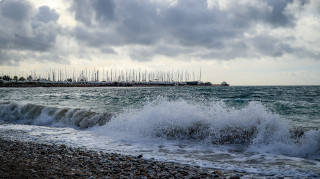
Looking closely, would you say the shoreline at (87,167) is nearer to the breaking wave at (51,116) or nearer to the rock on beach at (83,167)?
the rock on beach at (83,167)

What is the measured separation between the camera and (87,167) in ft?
18.1

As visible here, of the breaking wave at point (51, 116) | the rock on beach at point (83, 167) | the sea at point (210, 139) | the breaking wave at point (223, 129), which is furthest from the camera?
the breaking wave at point (51, 116)

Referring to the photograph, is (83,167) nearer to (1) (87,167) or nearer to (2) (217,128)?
(1) (87,167)

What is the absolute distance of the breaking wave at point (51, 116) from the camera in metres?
13.4

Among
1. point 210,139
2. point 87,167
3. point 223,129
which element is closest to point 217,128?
point 223,129

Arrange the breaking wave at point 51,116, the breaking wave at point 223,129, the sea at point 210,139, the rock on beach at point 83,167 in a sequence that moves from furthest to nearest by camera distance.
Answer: the breaking wave at point 51,116 → the breaking wave at point 223,129 → the sea at point 210,139 → the rock on beach at point 83,167

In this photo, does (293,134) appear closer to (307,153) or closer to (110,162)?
(307,153)

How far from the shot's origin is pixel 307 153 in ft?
24.8

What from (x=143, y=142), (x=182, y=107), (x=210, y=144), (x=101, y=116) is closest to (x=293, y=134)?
(x=210, y=144)

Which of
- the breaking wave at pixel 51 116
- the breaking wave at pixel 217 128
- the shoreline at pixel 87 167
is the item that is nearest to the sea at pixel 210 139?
the breaking wave at pixel 217 128

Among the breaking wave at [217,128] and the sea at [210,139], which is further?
the breaking wave at [217,128]

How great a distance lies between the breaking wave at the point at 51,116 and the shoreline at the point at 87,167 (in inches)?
253

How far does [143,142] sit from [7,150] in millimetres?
4519

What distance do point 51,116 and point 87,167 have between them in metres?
11.6
